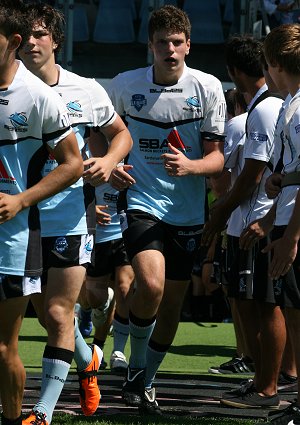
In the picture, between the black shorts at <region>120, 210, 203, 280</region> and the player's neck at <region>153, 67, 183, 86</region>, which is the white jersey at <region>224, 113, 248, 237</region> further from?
the player's neck at <region>153, 67, 183, 86</region>

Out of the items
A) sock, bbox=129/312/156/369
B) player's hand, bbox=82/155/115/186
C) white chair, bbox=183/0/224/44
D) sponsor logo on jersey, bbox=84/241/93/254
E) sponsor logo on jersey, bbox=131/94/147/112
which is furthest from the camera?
white chair, bbox=183/0/224/44

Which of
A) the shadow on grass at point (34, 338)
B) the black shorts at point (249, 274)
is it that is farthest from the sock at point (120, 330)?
the shadow on grass at point (34, 338)

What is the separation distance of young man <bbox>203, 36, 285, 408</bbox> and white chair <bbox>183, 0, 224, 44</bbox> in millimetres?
9247

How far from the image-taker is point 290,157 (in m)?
5.25

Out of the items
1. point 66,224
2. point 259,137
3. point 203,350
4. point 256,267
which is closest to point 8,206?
point 66,224

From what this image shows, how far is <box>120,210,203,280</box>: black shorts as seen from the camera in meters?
6.37

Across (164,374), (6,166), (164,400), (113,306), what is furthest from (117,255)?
(6,166)

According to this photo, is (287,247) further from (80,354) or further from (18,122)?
(80,354)

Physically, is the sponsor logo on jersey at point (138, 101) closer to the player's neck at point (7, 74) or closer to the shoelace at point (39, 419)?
the player's neck at point (7, 74)

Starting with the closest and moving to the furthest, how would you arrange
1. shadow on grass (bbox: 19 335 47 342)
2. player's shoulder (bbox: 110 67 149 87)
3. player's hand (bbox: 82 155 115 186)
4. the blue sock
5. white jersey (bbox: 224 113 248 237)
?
player's hand (bbox: 82 155 115 186) < the blue sock < player's shoulder (bbox: 110 67 149 87) < white jersey (bbox: 224 113 248 237) < shadow on grass (bbox: 19 335 47 342)

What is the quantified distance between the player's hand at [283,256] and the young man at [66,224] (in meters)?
1.06

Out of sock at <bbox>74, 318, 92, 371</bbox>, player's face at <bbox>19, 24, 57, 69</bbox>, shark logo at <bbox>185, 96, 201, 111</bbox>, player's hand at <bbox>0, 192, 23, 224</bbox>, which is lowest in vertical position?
sock at <bbox>74, 318, 92, 371</bbox>

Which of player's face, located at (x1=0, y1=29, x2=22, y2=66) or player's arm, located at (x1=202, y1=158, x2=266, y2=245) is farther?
player's arm, located at (x1=202, y1=158, x2=266, y2=245)

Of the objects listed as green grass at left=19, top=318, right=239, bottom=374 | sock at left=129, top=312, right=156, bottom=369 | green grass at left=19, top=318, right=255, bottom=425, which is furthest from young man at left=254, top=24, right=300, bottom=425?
green grass at left=19, top=318, right=239, bottom=374
